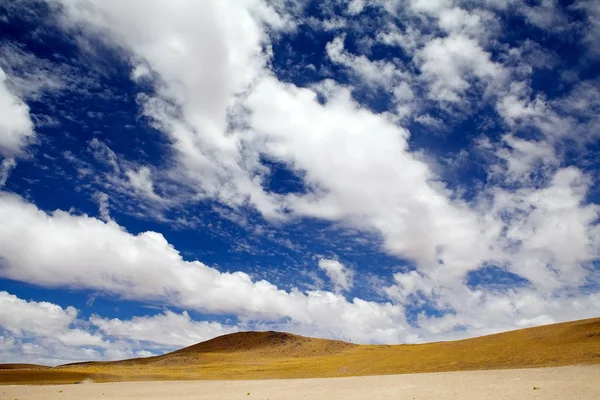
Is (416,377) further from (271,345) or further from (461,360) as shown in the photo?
(271,345)

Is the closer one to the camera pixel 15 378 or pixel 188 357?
pixel 15 378

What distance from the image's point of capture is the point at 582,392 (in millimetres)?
16297

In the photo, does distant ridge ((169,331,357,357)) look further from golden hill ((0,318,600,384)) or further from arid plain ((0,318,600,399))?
golden hill ((0,318,600,384))

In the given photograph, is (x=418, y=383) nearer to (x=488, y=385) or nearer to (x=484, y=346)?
(x=488, y=385)

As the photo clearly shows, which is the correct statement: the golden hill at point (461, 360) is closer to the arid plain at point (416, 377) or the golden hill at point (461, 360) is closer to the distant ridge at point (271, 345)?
the arid plain at point (416, 377)

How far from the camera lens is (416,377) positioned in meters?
28.4

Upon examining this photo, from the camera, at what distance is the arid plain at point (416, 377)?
65.9 ft

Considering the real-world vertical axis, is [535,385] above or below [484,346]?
below

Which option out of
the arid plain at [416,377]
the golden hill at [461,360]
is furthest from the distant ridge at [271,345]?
the golden hill at [461,360]

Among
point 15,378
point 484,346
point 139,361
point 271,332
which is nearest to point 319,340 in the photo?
point 271,332

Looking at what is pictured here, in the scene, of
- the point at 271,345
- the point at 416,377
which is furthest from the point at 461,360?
the point at 271,345

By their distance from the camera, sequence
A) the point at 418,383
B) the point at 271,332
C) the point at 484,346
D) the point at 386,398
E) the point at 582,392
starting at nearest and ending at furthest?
the point at 582,392
the point at 386,398
the point at 418,383
the point at 484,346
the point at 271,332

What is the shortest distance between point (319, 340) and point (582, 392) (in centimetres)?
10405

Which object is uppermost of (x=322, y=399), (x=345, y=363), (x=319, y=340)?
(x=319, y=340)
